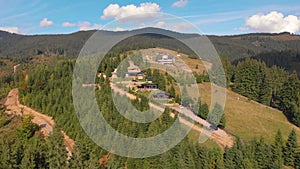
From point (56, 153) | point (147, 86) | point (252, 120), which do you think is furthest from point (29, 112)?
point (252, 120)

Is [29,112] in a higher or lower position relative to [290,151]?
higher

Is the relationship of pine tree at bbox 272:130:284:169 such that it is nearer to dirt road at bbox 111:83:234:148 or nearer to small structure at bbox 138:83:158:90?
dirt road at bbox 111:83:234:148

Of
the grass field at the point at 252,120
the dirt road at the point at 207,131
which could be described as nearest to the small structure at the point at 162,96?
the dirt road at the point at 207,131

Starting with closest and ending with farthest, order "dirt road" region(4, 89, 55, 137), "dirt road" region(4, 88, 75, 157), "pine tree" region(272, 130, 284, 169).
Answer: "pine tree" region(272, 130, 284, 169) < "dirt road" region(4, 88, 75, 157) < "dirt road" region(4, 89, 55, 137)

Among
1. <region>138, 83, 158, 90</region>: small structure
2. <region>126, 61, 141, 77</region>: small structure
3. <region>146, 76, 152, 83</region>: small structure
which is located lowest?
<region>138, 83, 158, 90</region>: small structure

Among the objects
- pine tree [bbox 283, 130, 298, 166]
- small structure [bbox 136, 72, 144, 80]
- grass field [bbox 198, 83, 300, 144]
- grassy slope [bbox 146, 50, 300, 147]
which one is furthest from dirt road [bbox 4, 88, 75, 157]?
pine tree [bbox 283, 130, 298, 166]

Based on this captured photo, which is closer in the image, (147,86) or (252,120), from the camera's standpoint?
(252,120)

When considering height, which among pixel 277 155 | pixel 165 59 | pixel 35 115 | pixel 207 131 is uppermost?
pixel 165 59

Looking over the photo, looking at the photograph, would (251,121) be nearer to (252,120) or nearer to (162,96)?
(252,120)

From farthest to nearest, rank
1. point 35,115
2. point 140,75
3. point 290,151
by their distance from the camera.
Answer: point 140,75
point 35,115
point 290,151

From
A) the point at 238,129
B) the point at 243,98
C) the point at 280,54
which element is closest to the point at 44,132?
the point at 238,129

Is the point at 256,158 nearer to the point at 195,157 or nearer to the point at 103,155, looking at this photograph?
the point at 195,157
